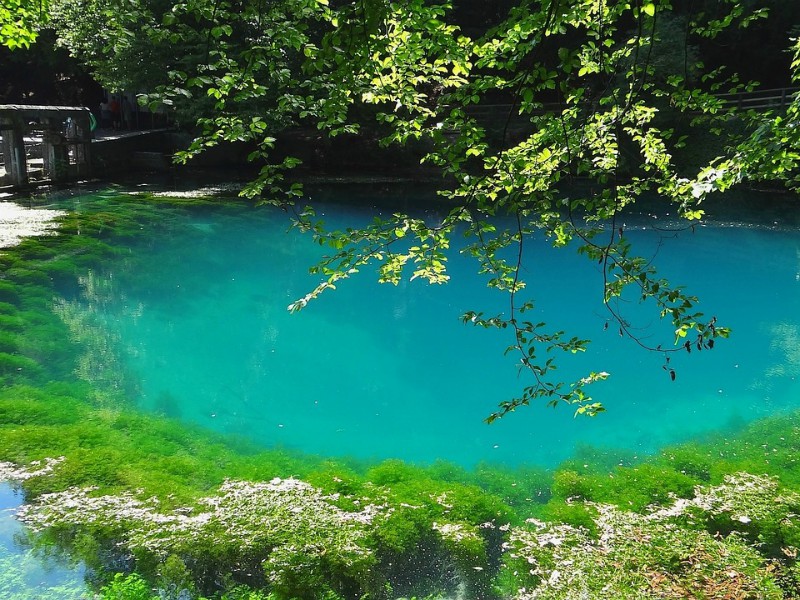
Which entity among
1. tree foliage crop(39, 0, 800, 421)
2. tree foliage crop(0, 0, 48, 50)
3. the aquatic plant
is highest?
tree foliage crop(0, 0, 48, 50)

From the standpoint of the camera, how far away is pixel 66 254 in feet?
35.6

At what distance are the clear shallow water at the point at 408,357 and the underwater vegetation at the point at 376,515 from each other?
42 centimetres

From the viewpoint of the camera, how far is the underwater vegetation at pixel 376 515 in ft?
12.4

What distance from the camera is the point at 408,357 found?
25.4 ft

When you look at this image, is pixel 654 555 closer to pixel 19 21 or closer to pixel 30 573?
pixel 30 573

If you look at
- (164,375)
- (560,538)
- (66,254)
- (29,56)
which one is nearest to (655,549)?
(560,538)

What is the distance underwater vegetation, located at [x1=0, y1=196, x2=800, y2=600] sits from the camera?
3.77 meters

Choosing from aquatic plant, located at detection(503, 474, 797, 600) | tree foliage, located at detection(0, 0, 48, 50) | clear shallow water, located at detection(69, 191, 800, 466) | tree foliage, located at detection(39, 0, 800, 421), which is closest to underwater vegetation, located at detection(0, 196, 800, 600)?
aquatic plant, located at detection(503, 474, 797, 600)

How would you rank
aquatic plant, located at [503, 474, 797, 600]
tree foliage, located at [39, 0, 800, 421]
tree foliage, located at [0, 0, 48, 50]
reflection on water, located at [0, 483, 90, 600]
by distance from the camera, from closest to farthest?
tree foliage, located at [39, 0, 800, 421] < reflection on water, located at [0, 483, 90, 600] < aquatic plant, located at [503, 474, 797, 600] < tree foliage, located at [0, 0, 48, 50]

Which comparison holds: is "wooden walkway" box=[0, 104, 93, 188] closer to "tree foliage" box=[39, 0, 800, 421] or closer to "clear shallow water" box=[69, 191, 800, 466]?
"clear shallow water" box=[69, 191, 800, 466]

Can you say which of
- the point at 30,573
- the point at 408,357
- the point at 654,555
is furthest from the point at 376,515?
the point at 408,357

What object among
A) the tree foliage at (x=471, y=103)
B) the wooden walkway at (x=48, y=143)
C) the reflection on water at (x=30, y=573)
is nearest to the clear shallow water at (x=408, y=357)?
the tree foliage at (x=471, y=103)

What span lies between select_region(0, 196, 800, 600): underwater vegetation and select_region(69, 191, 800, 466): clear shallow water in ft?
1.37

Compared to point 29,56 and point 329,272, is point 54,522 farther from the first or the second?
point 29,56
